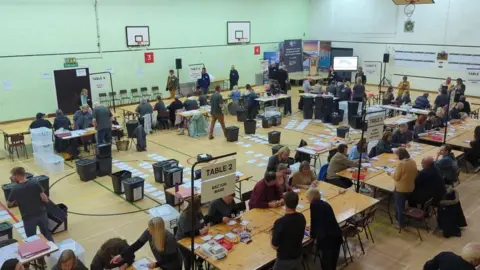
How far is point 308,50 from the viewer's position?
26609 mm

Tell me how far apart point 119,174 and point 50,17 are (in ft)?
32.6

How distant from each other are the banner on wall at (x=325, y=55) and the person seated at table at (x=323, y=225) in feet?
70.1

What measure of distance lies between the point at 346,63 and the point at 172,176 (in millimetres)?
17611

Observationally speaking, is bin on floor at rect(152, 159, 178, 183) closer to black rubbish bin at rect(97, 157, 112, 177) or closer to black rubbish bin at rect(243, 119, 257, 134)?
black rubbish bin at rect(97, 157, 112, 177)

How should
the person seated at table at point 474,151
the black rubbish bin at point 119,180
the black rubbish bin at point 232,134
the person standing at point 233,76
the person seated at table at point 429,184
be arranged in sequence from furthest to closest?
the person standing at point 233,76 → the black rubbish bin at point 232,134 → the person seated at table at point 474,151 → the black rubbish bin at point 119,180 → the person seated at table at point 429,184

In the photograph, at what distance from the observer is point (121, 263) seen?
5.10 metres

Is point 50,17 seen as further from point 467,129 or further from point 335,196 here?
point 467,129

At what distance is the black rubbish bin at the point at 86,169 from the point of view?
1024 cm

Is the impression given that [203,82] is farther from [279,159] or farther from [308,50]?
[279,159]

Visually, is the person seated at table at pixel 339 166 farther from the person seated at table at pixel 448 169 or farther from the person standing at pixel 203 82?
the person standing at pixel 203 82

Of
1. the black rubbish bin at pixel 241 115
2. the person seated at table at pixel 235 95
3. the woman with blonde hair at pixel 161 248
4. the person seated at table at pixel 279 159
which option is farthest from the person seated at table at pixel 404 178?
the person seated at table at pixel 235 95

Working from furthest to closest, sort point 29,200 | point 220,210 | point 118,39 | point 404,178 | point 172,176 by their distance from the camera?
1. point 118,39
2. point 172,176
3. point 404,178
4. point 29,200
5. point 220,210

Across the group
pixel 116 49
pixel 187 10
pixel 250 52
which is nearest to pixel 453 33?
pixel 250 52

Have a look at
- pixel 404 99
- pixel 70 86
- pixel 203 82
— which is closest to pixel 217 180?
pixel 404 99
